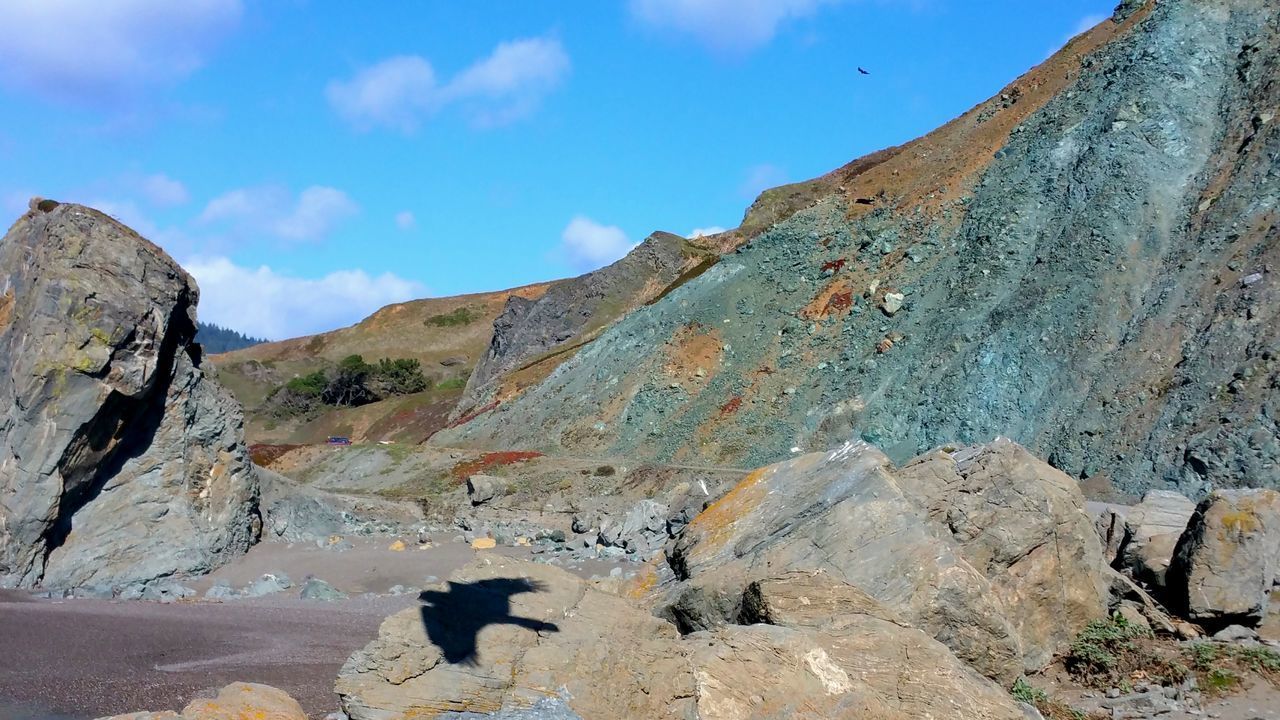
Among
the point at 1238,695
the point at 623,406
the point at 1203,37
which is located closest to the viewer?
the point at 1238,695

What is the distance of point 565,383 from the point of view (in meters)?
50.5

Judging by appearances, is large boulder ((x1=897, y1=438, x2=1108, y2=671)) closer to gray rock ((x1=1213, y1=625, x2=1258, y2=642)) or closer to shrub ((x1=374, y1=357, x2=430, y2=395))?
gray rock ((x1=1213, y1=625, x2=1258, y2=642))

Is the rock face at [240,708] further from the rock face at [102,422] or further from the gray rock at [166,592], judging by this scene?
the rock face at [102,422]

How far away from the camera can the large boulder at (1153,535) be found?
44.6 feet

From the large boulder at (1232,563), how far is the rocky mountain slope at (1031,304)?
12.5 m

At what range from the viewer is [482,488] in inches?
Answer: 1467

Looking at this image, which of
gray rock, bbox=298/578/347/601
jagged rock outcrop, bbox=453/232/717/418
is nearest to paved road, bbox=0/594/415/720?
gray rock, bbox=298/578/347/601

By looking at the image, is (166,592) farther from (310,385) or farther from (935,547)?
(310,385)

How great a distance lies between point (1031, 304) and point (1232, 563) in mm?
23972

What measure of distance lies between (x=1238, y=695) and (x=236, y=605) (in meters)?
18.0

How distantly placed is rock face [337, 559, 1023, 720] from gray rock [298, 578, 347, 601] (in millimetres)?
13733

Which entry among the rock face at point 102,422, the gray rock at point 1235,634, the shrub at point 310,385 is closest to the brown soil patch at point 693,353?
the rock face at point 102,422

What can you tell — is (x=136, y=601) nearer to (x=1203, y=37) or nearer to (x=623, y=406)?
(x=623, y=406)

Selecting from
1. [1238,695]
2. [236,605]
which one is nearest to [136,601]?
[236,605]
